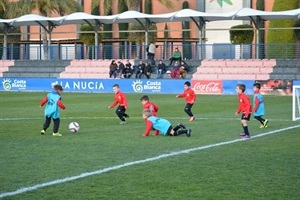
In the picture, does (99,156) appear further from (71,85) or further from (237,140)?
(71,85)

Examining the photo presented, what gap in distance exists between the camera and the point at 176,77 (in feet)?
150

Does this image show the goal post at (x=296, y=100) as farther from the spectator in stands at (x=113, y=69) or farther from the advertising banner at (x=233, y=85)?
the spectator in stands at (x=113, y=69)

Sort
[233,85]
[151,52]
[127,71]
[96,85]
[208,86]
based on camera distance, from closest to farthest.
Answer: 1. [233,85]
2. [208,86]
3. [96,85]
4. [127,71]
5. [151,52]

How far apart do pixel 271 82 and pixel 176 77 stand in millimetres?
6568

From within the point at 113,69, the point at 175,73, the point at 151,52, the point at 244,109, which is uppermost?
the point at 151,52

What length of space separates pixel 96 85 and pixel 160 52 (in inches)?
346

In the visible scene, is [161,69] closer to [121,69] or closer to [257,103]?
[121,69]

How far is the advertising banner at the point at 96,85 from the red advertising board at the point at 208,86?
0.89m

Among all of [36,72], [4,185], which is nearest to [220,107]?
[4,185]

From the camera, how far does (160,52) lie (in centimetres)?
5284

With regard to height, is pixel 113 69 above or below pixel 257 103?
above

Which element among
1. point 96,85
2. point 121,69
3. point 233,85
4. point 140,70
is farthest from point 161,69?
point 233,85

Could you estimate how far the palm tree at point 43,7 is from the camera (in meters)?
60.7

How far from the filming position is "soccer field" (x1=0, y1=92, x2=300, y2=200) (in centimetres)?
1016
